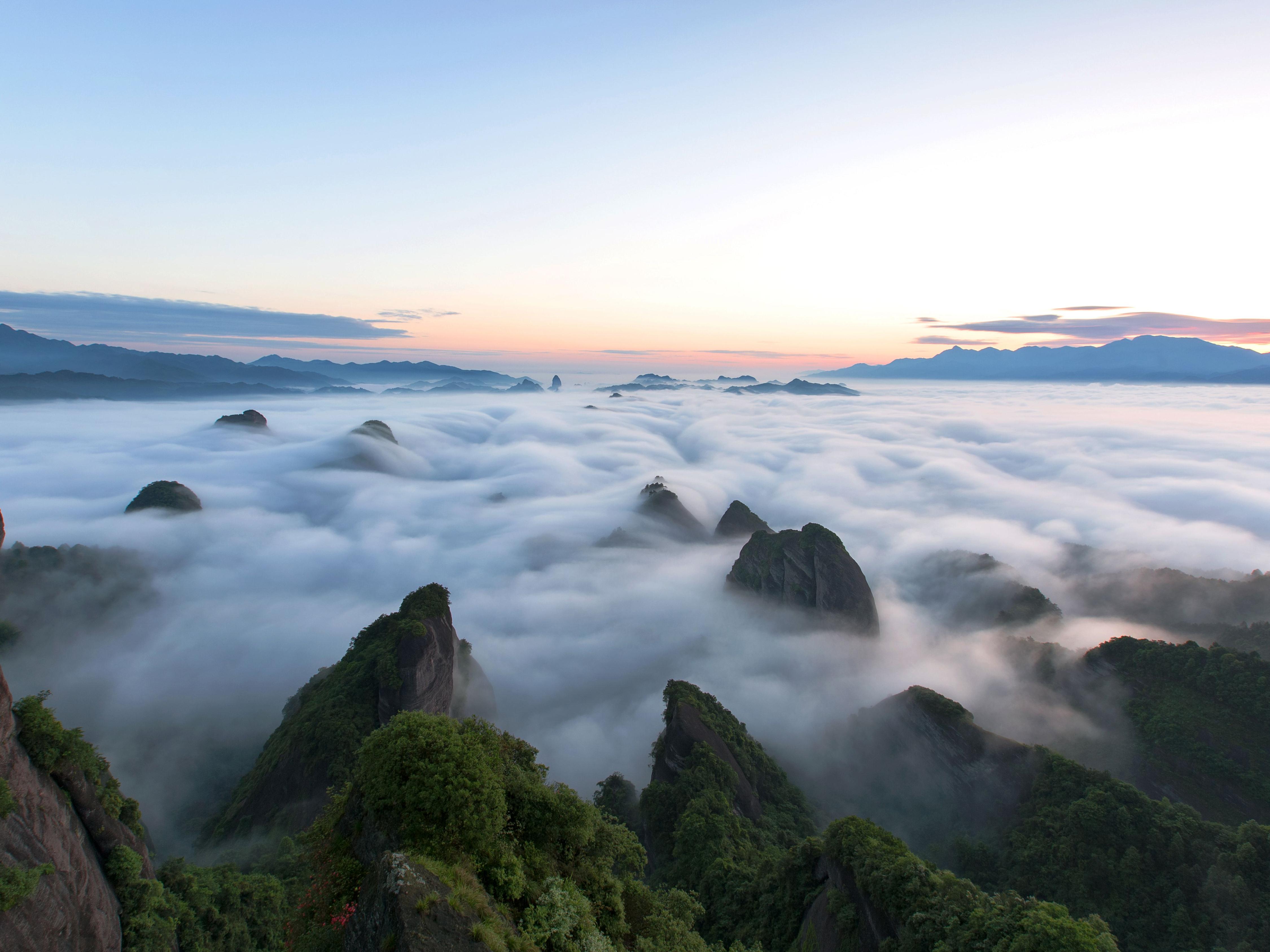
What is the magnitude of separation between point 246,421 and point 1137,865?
240230 millimetres

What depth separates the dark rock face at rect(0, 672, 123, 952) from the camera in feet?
40.0

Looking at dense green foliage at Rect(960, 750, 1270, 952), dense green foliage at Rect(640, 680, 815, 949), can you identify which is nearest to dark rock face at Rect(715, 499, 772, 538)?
dense green foliage at Rect(640, 680, 815, 949)

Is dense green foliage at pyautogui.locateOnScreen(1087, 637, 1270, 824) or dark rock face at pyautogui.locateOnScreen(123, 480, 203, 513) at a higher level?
dense green foliage at pyautogui.locateOnScreen(1087, 637, 1270, 824)

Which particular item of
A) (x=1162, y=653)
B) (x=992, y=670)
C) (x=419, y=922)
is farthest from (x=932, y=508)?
(x=419, y=922)

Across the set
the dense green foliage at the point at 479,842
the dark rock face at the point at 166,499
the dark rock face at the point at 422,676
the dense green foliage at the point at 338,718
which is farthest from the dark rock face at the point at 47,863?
the dark rock face at the point at 166,499

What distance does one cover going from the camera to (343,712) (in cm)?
3366

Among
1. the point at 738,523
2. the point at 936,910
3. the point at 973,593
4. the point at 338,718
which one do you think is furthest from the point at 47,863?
the point at 738,523

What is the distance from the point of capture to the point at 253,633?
229 feet

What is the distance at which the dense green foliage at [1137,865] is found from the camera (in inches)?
948

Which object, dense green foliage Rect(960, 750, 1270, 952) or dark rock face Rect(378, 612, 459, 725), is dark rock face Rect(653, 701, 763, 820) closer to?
dense green foliage Rect(960, 750, 1270, 952)

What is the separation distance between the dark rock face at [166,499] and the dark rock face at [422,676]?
299 ft

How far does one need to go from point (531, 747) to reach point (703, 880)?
19.2 meters

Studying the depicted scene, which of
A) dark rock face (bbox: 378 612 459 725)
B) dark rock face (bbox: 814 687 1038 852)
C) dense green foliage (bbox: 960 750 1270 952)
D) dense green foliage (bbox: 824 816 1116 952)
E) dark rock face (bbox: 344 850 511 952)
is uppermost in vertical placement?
dark rock face (bbox: 344 850 511 952)

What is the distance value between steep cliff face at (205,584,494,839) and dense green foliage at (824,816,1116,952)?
21.7 metres
